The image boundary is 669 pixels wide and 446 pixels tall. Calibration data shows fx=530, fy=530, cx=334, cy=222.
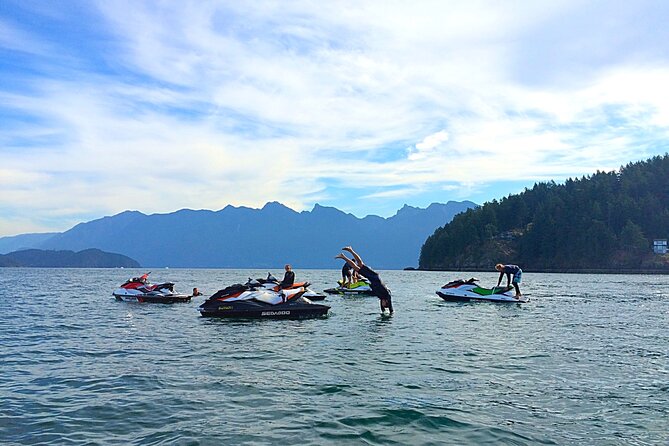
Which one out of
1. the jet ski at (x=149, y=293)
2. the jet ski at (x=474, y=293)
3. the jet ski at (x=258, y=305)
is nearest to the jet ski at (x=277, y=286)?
the jet ski at (x=258, y=305)

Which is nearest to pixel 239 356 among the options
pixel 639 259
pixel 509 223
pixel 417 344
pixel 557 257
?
pixel 417 344

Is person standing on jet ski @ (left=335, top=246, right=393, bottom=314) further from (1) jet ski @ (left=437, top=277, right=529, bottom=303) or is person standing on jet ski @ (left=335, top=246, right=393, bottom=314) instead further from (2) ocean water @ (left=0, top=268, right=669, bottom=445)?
(1) jet ski @ (left=437, top=277, right=529, bottom=303)

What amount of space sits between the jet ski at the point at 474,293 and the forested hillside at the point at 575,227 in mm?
116412

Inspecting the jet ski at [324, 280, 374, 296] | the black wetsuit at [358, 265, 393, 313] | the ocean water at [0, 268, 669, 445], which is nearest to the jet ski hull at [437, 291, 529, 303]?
the jet ski at [324, 280, 374, 296]

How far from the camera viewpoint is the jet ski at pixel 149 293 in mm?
35500

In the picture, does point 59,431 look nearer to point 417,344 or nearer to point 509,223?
point 417,344

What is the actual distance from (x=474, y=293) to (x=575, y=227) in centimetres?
13452

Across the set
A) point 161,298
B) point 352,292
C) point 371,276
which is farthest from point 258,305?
point 352,292

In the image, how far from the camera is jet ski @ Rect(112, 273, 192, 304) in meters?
35.5

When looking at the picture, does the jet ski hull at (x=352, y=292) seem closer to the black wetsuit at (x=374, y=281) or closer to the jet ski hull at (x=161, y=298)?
the jet ski hull at (x=161, y=298)

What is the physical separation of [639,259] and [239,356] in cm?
14623

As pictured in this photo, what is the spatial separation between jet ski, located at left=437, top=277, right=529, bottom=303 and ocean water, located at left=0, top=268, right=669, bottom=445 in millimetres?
12798

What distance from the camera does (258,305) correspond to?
81.5 feet

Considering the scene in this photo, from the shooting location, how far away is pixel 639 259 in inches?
5374
